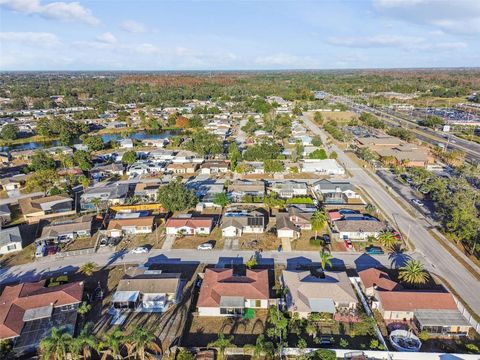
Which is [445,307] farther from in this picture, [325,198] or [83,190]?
[83,190]

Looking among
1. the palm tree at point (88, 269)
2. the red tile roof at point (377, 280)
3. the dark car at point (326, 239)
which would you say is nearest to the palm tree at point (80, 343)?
the palm tree at point (88, 269)

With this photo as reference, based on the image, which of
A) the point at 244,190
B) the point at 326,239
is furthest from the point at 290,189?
the point at 326,239

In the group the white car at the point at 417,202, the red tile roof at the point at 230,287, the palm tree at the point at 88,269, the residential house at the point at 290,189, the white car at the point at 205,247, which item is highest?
the residential house at the point at 290,189

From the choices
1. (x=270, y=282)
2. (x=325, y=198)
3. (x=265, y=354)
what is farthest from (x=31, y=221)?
(x=325, y=198)

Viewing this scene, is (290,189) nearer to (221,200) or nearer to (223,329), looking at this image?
(221,200)

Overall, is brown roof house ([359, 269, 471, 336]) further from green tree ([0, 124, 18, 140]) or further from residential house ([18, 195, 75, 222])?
green tree ([0, 124, 18, 140])

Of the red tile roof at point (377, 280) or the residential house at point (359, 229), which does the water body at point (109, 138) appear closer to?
the residential house at point (359, 229)

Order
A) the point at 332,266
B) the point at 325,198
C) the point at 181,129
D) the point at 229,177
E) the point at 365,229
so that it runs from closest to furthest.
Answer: the point at 332,266, the point at 365,229, the point at 325,198, the point at 229,177, the point at 181,129

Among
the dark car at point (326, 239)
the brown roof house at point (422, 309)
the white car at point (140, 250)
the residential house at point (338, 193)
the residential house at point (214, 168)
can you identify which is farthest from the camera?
the residential house at point (214, 168)
